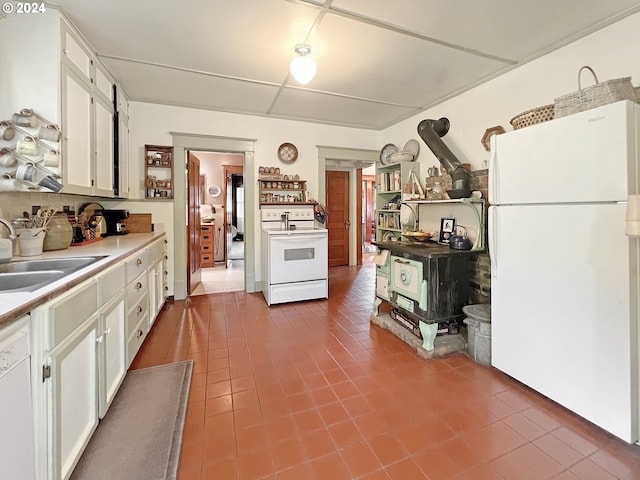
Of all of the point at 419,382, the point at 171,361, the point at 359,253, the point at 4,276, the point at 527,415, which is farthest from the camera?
the point at 359,253

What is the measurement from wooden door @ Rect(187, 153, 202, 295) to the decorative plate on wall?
2.64 m

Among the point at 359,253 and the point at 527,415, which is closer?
the point at 527,415

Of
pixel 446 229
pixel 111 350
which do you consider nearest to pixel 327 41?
pixel 446 229

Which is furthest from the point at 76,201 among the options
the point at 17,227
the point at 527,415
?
the point at 527,415

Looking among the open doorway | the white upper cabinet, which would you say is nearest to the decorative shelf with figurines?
the white upper cabinet

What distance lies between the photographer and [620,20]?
202 centimetres

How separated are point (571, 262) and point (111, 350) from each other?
274cm

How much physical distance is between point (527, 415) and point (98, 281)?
2534 millimetres

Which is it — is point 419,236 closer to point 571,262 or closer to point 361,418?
point 571,262

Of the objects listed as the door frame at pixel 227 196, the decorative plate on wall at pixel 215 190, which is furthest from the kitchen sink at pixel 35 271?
the decorative plate on wall at pixel 215 190

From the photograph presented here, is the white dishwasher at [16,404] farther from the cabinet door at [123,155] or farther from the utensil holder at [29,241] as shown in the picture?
the cabinet door at [123,155]

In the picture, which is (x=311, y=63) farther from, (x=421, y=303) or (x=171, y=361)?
(x=171, y=361)

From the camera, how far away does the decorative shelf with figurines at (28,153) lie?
5.90 feet

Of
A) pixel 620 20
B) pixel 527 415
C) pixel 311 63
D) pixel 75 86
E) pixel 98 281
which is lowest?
pixel 527 415
